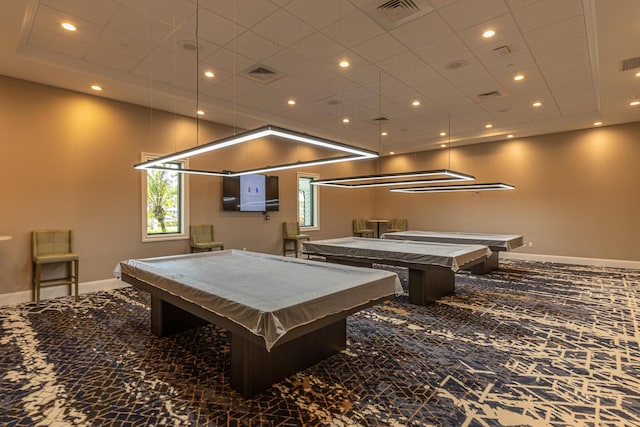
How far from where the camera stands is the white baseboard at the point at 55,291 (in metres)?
4.94

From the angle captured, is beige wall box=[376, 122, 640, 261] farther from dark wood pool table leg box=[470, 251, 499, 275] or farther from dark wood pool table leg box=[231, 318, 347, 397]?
dark wood pool table leg box=[231, 318, 347, 397]

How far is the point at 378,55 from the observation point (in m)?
4.73

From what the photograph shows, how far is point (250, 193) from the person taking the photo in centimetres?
827

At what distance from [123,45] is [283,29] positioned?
2.26 meters

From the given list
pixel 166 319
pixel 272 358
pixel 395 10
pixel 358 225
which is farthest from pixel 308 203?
pixel 272 358

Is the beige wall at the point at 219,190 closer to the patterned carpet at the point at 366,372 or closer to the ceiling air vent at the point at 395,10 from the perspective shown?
the patterned carpet at the point at 366,372

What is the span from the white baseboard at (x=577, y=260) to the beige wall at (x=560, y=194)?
116 millimetres

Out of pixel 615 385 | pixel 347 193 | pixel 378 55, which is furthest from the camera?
pixel 347 193

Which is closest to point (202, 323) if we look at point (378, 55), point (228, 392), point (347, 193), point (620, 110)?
point (228, 392)

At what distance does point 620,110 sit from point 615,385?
6908 millimetres

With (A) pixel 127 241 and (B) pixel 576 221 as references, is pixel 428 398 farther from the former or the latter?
(B) pixel 576 221

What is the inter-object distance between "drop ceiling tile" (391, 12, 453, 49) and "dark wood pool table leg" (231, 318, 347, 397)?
368 cm

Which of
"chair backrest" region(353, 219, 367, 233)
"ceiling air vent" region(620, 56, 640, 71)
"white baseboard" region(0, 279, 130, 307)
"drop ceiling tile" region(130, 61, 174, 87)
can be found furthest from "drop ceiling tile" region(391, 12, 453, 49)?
"chair backrest" region(353, 219, 367, 233)

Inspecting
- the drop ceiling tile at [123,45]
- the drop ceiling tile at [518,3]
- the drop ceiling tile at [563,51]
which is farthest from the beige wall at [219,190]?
the drop ceiling tile at [518,3]
